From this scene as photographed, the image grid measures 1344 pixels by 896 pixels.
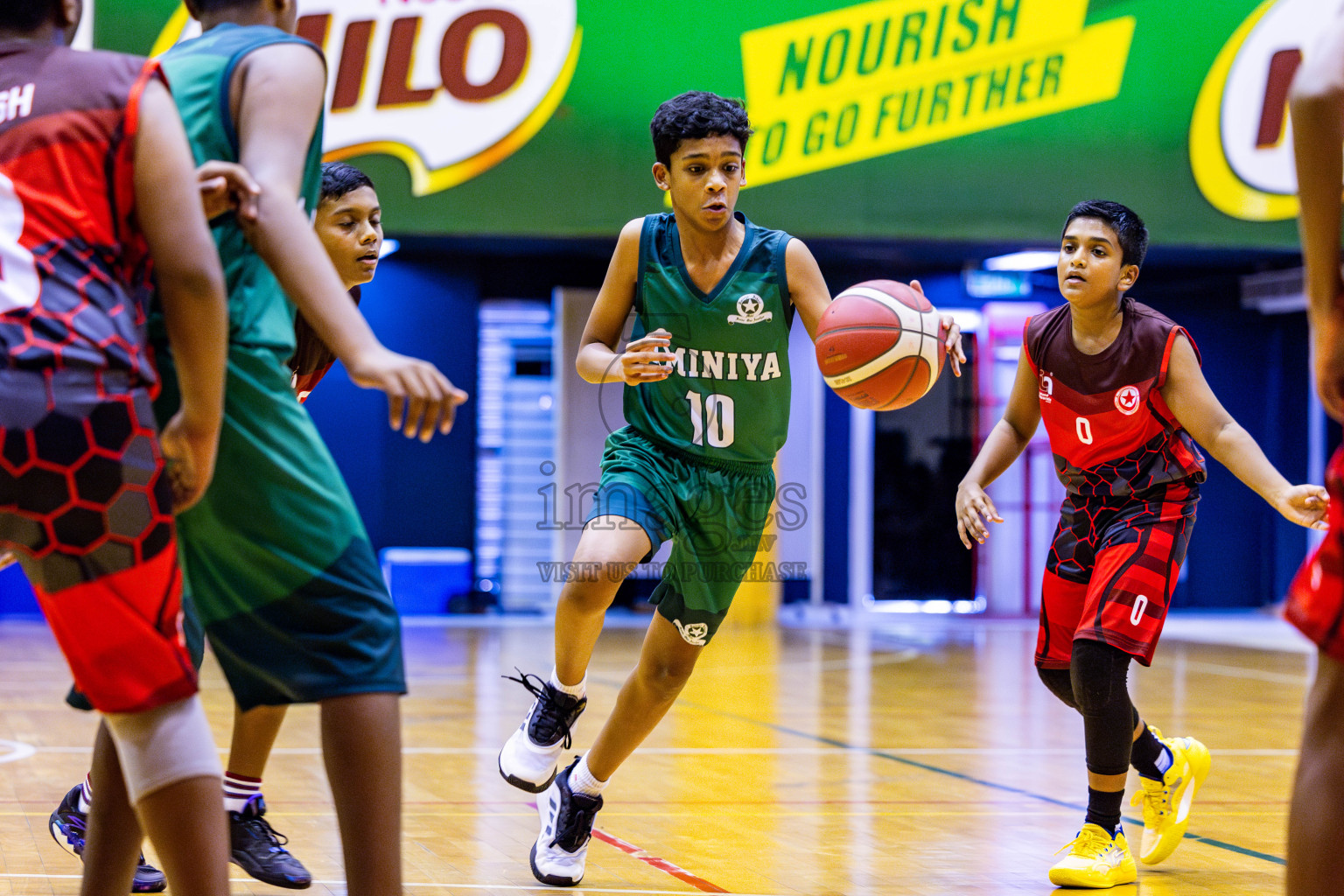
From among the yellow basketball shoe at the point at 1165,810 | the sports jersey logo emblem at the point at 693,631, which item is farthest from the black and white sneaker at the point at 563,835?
the yellow basketball shoe at the point at 1165,810

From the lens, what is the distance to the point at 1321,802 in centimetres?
173

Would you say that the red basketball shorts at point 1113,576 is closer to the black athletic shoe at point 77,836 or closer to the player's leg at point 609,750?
the player's leg at point 609,750

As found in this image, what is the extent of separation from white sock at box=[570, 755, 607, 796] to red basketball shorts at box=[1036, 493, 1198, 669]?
1278 millimetres

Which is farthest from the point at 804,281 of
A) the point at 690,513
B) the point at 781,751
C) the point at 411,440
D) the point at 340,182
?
the point at 411,440

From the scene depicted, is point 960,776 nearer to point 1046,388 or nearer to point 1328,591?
point 1046,388

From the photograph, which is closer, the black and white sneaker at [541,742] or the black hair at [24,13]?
the black hair at [24,13]

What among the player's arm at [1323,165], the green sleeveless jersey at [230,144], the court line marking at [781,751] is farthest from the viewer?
the court line marking at [781,751]

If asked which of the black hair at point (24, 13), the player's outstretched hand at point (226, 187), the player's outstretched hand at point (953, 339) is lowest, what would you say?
the player's outstretched hand at point (953, 339)

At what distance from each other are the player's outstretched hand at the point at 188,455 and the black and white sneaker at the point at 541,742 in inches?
68.3

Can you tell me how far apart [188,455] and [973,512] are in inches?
90.0

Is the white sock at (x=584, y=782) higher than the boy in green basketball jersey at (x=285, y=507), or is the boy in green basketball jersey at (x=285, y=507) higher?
the boy in green basketball jersey at (x=285, y=507)

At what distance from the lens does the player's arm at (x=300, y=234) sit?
1845 mm

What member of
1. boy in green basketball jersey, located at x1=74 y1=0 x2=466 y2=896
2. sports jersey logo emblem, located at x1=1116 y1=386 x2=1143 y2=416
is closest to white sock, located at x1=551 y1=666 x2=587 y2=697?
boy in green basketball jersey, located at x1=74 y1=0 x2=466 y2=896

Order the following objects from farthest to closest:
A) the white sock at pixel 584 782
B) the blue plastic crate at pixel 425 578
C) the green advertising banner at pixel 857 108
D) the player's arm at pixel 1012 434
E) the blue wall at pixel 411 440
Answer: the blue wall at pixel 411 440 → the blue plastic crate at pixel 425 578 → the green advertising banner at pixel 857 108 → the player's arm at pixel 1012 434 → the white sock at pixel 584 782
